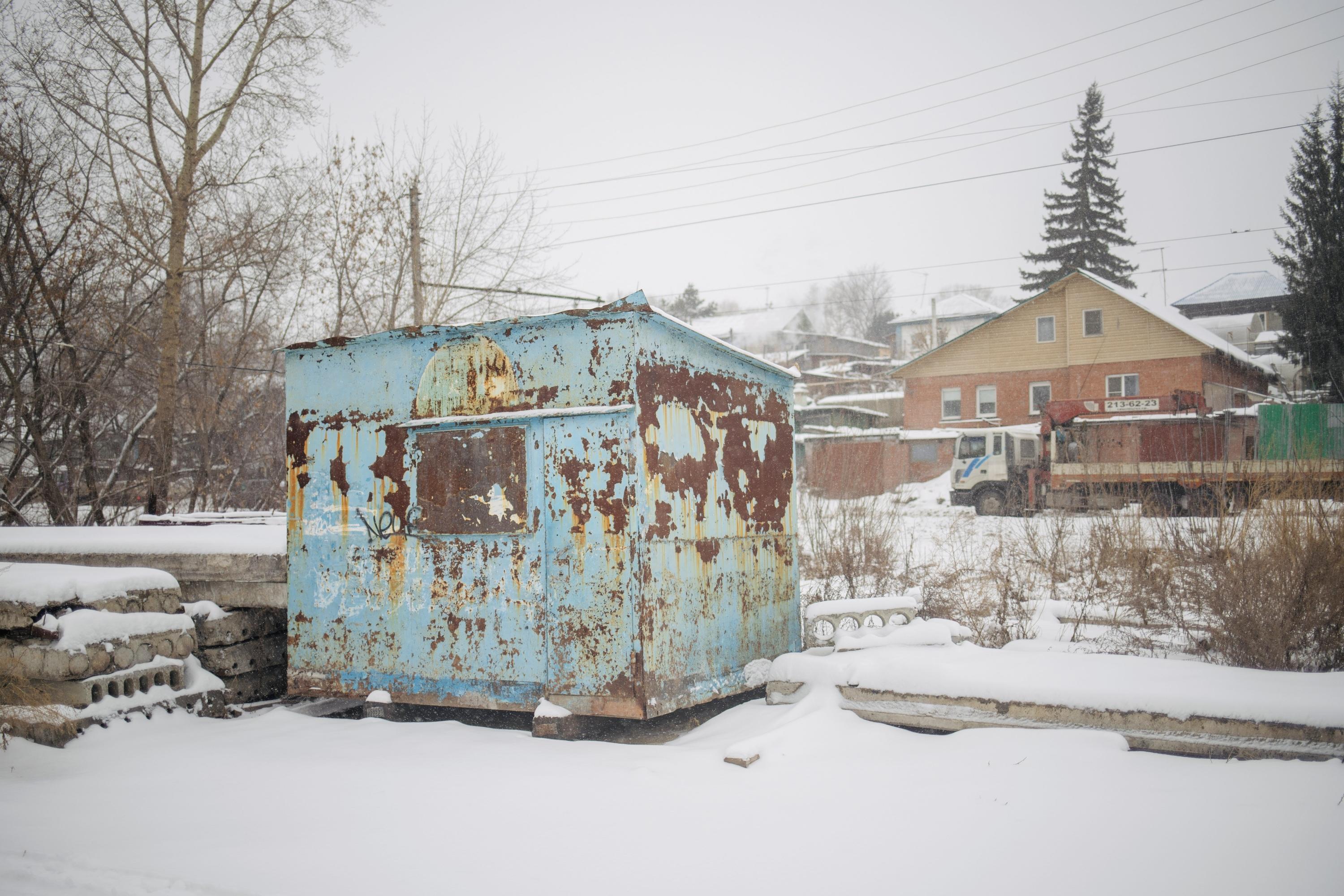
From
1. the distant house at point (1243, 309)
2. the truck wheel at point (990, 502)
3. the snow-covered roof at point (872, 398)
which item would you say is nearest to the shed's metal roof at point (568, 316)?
the truck wheel at point (990, 502)

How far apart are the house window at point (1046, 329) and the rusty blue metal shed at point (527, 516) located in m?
28.9

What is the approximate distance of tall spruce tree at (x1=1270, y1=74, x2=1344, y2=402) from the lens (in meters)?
30.2

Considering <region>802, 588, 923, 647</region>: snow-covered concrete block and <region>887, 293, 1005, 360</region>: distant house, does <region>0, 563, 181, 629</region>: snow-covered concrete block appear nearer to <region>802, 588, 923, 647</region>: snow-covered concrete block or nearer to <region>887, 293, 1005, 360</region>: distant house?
<region>802, 588, 923, 647</region>: snow-covered concrete block

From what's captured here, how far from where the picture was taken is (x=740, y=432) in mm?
5605

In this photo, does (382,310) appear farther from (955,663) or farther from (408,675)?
(955,663)

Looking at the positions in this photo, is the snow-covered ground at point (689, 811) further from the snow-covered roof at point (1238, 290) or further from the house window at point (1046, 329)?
the snow-covered roof at point (1238, 290)

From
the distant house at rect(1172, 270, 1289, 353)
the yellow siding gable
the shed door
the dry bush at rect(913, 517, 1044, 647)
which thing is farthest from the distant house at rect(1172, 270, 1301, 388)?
the shed door

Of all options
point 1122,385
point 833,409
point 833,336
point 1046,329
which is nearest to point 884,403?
point 833,409

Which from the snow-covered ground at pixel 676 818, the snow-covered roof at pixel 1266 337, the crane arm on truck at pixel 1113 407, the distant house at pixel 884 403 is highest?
the snow-covered roof at pixel 1266 337

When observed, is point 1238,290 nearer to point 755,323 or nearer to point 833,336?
point 833,336

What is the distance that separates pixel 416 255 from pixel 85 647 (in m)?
10.2

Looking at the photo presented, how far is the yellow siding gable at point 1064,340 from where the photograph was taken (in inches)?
1126

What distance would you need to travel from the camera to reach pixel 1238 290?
55406 mm

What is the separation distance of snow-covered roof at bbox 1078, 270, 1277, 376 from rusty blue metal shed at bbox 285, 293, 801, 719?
93.2 ft
